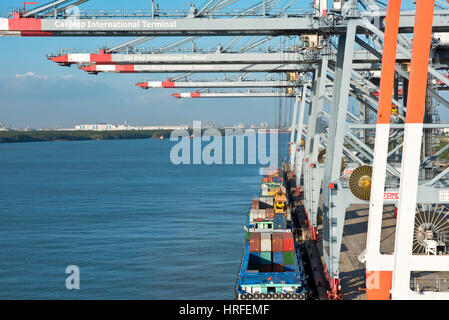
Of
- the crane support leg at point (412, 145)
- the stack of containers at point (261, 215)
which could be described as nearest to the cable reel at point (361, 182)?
the crane support leg at point (412, 145)

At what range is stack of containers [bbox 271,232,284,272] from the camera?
18344 millimetres

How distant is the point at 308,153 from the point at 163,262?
1367cm

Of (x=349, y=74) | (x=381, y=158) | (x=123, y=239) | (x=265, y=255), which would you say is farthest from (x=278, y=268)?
(x=123, y=239)

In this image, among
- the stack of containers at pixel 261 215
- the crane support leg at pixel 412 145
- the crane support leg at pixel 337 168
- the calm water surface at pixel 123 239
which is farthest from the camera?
the stack of containers at pixel 261 215

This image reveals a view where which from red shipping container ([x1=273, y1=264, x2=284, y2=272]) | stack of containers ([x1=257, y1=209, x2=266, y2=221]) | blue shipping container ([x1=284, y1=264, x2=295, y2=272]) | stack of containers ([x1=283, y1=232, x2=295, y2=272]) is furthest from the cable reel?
stack of containers ([x1=257, y1=209, x2=266, y2=221])

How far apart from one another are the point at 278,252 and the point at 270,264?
1.74ft

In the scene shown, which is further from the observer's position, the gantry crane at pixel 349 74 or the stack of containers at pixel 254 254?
the stack of containers at pixel 254 254

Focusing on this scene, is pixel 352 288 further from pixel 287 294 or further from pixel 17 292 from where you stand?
pixel 17 292

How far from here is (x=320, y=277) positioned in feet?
63.3

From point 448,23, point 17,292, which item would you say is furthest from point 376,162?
point 17,292

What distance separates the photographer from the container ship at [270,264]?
14.9 metres

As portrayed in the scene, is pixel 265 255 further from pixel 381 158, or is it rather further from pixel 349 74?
pixel 381 158

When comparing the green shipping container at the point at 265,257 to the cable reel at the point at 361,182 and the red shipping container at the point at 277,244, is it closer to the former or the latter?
the red shipping container at the point at 277,244
